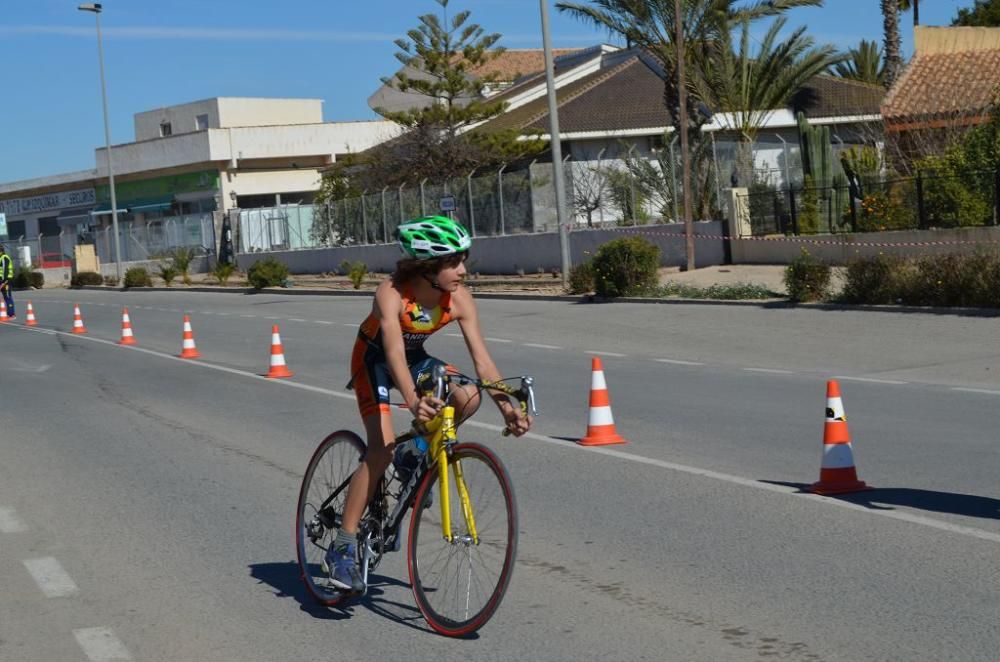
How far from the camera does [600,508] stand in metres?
8.64

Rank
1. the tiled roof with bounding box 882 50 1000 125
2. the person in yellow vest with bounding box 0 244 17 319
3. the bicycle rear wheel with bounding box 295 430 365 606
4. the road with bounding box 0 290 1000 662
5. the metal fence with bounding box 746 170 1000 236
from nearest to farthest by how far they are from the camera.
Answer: the road with bounding box 0 290 1000 662 < the bicycle rear wheel with bounding box 295 430 365 606 < the metal fence with bounding box 746 170 1000 236 < the person in yellow vest with bounding box 0 244 17 319 < the tiled roof with bounding box 882 50 1000 125

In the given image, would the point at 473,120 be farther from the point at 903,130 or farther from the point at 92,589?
the point at 92,589

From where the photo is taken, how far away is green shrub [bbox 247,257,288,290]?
42.9 m

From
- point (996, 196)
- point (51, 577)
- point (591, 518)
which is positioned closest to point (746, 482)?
point (591, 518)

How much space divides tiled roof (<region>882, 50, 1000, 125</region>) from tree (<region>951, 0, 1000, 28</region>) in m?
25.9

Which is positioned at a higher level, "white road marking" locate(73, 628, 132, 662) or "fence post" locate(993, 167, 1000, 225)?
"fence post" locate(993, 167, 1000, 225)

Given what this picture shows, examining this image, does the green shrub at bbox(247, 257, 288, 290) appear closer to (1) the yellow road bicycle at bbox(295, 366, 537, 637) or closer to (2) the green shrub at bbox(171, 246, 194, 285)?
(2) the green shrub at bbox(171, 246, 194, 285)

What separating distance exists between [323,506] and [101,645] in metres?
1.16

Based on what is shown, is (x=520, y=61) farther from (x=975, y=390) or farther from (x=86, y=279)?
(x=975, y=390)

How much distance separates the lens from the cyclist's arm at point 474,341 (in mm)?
5746

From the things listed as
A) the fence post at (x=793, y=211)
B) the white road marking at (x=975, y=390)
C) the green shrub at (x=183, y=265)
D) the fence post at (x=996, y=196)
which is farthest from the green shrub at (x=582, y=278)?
the green shrub at (x=183, y=265)

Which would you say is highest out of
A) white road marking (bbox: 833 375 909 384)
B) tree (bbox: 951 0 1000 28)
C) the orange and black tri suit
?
tree (bbox: 951 0 1000 28)

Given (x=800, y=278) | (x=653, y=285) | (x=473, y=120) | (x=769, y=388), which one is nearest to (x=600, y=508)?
(x=769, y=388)

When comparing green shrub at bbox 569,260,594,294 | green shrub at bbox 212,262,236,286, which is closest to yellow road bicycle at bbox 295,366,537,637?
green shrub at bbox 569,260,594,294
